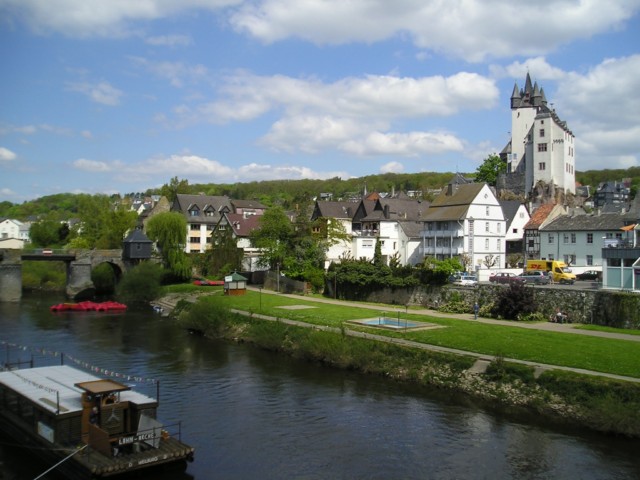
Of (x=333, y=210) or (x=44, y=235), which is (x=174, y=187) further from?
(x=333, y=210)

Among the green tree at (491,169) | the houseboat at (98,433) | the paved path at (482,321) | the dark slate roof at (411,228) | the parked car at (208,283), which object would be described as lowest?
the houseboat at (98,433)

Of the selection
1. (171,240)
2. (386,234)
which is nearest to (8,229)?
(171,240)

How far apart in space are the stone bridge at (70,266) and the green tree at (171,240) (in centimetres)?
517

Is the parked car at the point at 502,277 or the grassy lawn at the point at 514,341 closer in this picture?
the grassy lawn at the point at 514,341

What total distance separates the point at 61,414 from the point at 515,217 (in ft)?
235

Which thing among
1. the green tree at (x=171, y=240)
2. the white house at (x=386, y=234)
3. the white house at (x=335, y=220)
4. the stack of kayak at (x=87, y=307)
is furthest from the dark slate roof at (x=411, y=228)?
the stack of kayak at (x=87, y=307)

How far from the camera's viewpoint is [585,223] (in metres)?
68.3

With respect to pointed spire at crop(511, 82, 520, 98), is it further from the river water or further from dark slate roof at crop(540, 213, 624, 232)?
the river water

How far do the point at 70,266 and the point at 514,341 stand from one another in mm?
63283

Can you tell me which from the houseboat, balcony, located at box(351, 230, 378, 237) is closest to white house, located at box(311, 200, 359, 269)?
balcony, located at box(351, 230, 378, 237)

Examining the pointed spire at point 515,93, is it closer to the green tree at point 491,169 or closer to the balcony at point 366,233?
the green tree at point 491,169

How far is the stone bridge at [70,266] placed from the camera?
2926 inches

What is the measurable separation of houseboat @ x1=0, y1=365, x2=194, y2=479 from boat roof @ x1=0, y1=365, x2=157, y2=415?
0.13 feet

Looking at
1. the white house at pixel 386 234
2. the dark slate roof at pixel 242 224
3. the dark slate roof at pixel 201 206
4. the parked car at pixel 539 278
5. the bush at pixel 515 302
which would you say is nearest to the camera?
the bush at pixel 515 302
